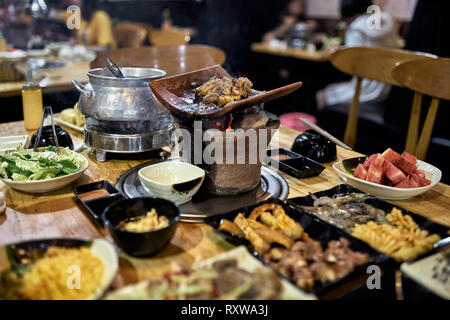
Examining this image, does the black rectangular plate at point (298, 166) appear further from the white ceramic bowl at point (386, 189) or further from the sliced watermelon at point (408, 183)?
the sliced watermelon at point (408, 183)

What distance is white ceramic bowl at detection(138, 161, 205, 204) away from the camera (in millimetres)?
1442

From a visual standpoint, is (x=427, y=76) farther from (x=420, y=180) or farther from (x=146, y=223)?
(x=146, y=223)

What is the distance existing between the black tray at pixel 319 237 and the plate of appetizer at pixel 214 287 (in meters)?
0.07

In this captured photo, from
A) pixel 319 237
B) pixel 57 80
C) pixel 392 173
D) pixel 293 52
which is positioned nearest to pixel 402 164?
pixel 392 173

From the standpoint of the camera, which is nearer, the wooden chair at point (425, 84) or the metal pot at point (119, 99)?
the metal pot at point (119, 99)

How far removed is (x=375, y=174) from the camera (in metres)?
1.63

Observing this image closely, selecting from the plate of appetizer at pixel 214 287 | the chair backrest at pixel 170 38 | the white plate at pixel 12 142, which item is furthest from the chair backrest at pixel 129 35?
the plate of appetizer at pixel 214 287

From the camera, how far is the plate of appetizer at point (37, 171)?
5.10ft

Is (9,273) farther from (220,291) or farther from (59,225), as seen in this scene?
(220,291)

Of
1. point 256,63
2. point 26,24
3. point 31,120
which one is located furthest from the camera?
→ point 256,63

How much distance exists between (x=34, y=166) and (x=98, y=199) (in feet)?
1.11

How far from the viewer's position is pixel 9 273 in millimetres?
1016

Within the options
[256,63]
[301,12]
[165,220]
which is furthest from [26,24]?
[165,220]

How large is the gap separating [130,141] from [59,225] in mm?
580
